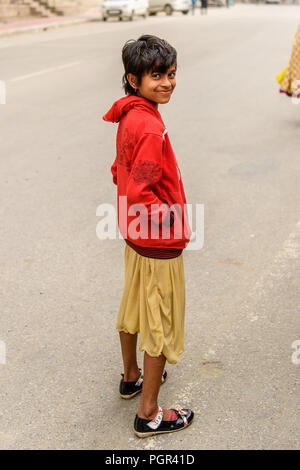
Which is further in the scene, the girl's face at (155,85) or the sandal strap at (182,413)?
the sandal strap at (182,413)

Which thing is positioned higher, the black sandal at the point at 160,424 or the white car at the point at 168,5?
the black sandal at the point at 160,424

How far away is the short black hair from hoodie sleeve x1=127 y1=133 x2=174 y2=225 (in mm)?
266

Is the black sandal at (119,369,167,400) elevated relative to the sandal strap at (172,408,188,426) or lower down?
lower down

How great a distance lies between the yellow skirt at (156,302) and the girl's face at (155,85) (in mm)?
650

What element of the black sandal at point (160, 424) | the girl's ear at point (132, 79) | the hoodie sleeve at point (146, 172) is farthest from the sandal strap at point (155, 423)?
the girl's ear at point (132, 79)

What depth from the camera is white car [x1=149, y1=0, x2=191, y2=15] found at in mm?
33875

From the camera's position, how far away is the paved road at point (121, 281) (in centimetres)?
268

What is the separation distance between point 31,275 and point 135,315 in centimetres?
173

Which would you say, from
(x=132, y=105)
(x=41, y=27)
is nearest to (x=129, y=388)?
(x=132, y=105)

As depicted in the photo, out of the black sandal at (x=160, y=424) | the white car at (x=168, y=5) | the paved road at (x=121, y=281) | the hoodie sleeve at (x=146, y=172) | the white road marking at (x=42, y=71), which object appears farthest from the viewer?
the white car at (x=168, y=5)

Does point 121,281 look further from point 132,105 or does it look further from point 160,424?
point 132,105

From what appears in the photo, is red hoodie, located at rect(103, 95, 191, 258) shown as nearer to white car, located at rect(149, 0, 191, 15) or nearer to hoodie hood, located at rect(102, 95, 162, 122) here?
hoodie hood, located at rect(102, 95, 162, 122)

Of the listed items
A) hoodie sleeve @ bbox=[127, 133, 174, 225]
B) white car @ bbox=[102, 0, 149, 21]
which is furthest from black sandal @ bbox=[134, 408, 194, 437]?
white car @ bbox=[102, 0, 149, 21]

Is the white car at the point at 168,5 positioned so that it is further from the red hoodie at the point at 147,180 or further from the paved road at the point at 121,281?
the red hoodie at the point at 147,180
